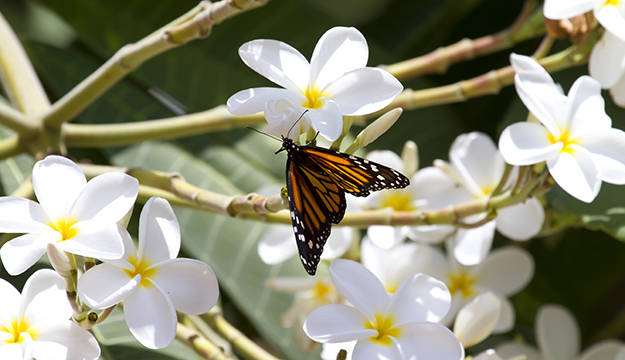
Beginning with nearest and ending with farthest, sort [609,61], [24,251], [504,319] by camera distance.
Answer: [24,251]
[609,61]
[504,319]

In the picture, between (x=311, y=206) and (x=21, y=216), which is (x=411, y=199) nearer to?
(x=311, y=206)

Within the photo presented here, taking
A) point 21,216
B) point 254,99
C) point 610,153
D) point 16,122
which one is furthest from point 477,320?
point 16,122

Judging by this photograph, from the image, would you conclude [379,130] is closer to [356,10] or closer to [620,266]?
[620,266]

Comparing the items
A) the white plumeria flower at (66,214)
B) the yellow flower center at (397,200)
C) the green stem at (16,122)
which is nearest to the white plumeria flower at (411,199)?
the yellow flower center at (397,200)

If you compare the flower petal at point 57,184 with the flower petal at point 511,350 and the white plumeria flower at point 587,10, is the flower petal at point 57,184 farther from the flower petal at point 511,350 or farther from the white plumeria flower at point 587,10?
the flower petal at point 511,350

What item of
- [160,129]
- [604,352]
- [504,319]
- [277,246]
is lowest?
[604,352]

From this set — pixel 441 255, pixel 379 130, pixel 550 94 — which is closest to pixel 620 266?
pixel 441 255
